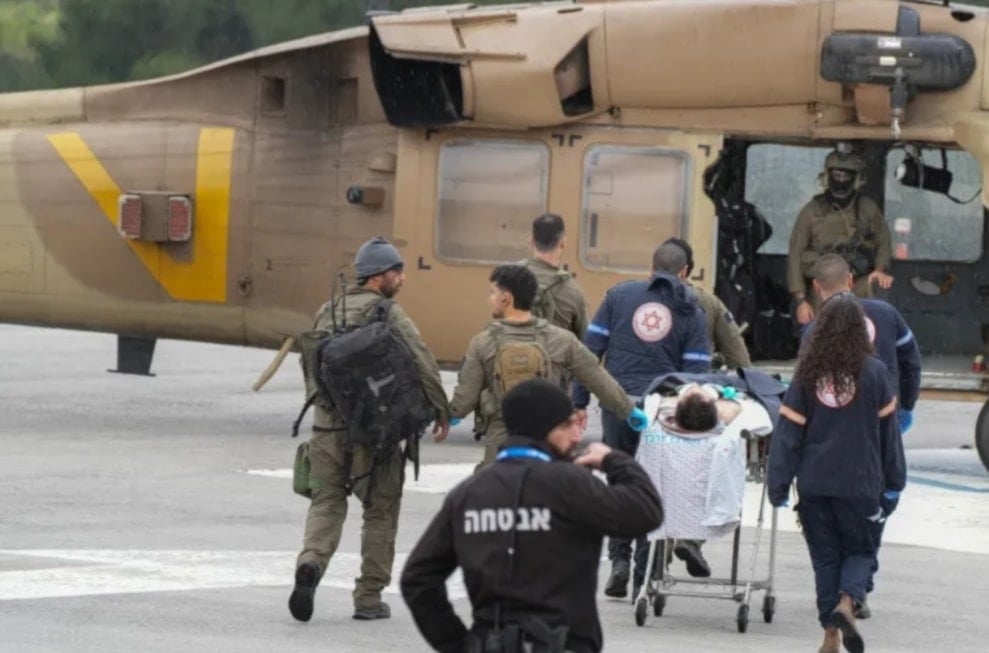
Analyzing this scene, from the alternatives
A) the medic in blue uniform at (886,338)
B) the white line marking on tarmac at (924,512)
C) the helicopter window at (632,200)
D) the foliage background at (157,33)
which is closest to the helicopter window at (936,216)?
the white line marking on tarmac at (924,512)

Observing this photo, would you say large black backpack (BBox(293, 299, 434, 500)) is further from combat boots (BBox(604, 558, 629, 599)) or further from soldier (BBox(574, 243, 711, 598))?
combat boots (BBox(604, 558, 629, 599))

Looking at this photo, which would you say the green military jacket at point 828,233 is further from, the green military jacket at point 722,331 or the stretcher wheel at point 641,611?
the stretcher wheel at point 641,611

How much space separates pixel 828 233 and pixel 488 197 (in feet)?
8.25

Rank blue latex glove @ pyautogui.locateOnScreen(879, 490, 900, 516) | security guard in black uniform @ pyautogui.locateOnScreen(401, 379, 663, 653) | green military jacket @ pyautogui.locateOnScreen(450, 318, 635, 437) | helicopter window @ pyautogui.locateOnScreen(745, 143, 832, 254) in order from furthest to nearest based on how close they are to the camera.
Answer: helicopter window @ pyautogui.locateOnScreen(745, 143, 832, 254) < green military jacket @ pyautogui.locateOnScreen(450, 318, 635, 437) < blue latex glove @ pyautogui.locateOnScreen(879, 490, 900, 516) < security guard in black uniform @ pyautogui.locateOnScreen(401, 379, 663, 653)

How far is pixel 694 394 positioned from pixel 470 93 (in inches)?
253

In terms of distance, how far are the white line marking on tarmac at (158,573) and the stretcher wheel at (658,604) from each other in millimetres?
924

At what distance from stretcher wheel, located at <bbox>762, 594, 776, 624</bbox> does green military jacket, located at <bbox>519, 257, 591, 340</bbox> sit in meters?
1.79

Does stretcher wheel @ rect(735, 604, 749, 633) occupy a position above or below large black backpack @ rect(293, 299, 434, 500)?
below

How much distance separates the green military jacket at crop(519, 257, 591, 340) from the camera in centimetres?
1120

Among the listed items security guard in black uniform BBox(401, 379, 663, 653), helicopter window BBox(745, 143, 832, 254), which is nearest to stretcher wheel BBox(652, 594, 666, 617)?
security guard in black uniform BBox(401, 379, 663, 653)

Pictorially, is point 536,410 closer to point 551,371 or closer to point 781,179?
point 551,371

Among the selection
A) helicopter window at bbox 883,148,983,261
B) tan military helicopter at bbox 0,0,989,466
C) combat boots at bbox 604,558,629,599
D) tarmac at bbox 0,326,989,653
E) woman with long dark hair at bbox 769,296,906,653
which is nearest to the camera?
woman with long dark hair at bbox 769,296,906,653

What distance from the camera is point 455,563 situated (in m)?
6.02

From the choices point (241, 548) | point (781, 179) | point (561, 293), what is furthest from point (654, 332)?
point (781, 179)
